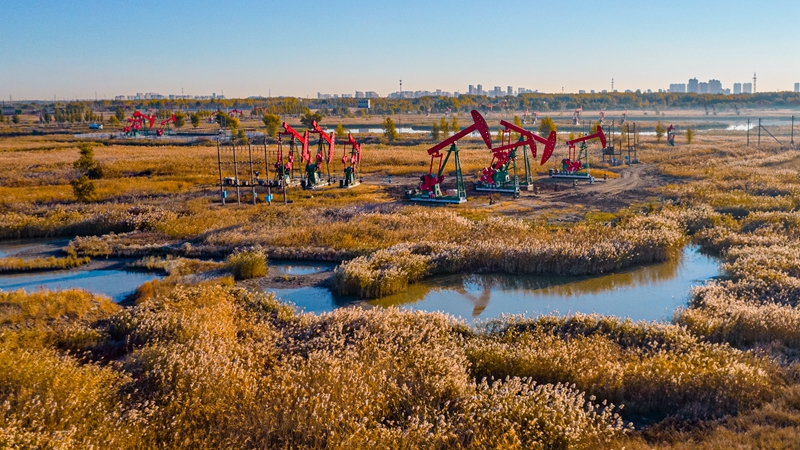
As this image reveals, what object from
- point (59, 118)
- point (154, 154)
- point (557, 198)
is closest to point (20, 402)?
point (557, 198)

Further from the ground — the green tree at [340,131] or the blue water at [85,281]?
the green tree at [340,131]

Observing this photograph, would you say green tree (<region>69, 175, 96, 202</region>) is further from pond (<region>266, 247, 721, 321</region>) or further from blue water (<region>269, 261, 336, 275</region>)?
pond (<region>266, 247, 721, 321</region>)

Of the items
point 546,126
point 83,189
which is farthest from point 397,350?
point 546,126

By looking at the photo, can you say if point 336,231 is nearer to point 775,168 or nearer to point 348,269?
point 348,269

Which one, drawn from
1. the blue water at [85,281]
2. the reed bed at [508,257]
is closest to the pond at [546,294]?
the reed bed at [508,257]

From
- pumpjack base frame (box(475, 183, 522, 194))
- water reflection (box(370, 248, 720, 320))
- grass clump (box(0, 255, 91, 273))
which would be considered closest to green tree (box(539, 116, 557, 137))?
pumpjack base frame (box(475, 183, 522, 194))

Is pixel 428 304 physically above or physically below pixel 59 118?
below

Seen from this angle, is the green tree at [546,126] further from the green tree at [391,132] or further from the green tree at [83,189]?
the green tree at [83,189]
